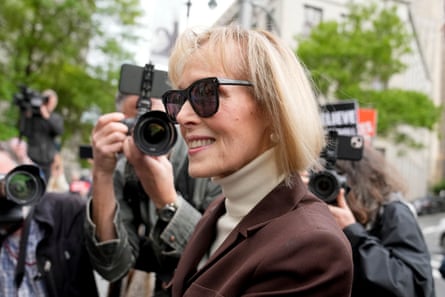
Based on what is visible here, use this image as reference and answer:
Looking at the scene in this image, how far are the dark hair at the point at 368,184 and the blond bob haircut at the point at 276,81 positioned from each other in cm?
115

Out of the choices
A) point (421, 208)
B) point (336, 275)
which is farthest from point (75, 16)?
point (421, 208)

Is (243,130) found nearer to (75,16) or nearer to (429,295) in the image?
(429,295)

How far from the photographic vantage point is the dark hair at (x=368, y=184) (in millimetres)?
2520

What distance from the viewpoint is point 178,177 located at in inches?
94.2

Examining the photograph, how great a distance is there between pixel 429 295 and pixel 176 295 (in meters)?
1.28

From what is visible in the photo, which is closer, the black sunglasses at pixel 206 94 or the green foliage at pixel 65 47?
the black sunglasses at pixel 206 94

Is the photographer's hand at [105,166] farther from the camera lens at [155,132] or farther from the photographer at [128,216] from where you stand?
the camera lens at [155,132]

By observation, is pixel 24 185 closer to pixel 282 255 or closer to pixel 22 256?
pixel 22 256

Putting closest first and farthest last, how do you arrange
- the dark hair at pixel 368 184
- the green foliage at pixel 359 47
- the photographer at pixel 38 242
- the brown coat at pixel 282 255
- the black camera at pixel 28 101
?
the brown coat at pixel 282 255, the photographer at pixel 38 242, the dark hair at pixel 368 184, the black camera at pixel 28 101, the green foliage at pixel 359 47

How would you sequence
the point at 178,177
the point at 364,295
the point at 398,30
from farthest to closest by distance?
the point at 398,30 < the point at 178,177 < the point at 364,295

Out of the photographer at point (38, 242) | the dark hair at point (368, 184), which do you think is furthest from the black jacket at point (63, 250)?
the dark hair at point (368, 184)

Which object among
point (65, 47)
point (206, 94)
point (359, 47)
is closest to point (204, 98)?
point (206, 94)

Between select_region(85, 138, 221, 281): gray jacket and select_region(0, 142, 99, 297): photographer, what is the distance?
0.28m

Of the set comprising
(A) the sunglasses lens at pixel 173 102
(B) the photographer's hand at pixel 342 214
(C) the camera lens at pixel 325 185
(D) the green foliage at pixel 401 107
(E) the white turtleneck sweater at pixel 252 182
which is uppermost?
(D) the green foliage at pixel 401 107
